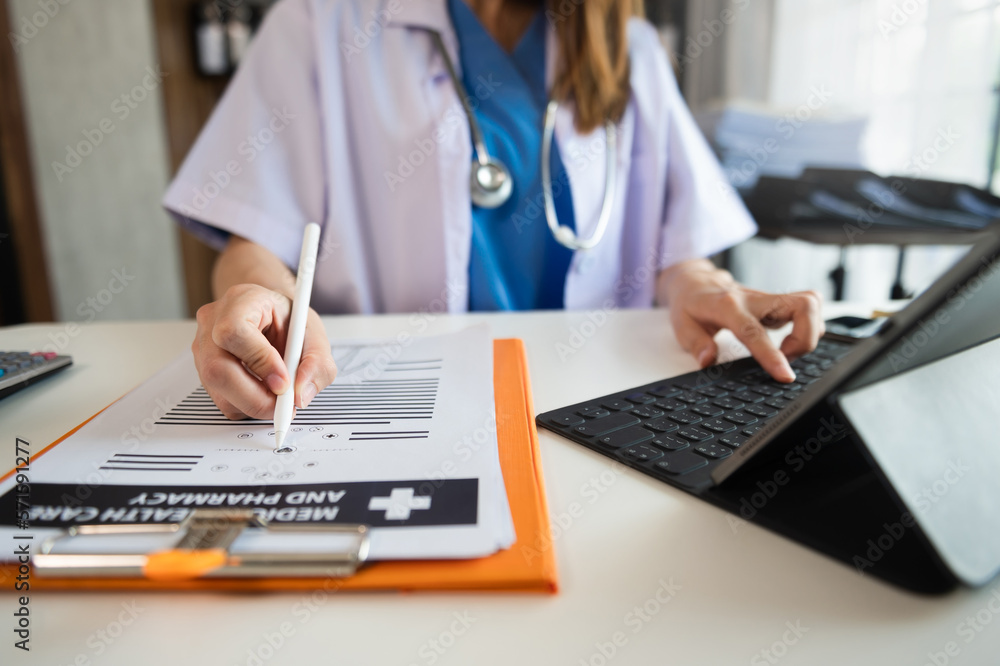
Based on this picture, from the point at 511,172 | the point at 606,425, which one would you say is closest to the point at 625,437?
the point at 606,425

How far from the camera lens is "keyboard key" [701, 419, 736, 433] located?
0.37 meters

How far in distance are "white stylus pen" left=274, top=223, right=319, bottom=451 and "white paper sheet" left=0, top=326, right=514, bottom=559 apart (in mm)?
12

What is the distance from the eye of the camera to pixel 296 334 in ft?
1.28

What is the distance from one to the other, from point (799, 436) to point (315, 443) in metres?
0.25

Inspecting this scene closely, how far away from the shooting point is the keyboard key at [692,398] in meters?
0.41

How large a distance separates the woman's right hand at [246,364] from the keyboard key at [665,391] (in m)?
0.22

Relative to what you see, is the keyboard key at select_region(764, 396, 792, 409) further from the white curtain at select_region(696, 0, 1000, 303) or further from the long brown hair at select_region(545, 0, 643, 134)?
the white curtain at select_region(696, 0, 1000, 303)

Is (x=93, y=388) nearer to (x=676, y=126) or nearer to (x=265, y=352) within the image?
(x=265, y=352)

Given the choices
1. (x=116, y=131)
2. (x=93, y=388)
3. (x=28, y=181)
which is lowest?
(x=93, y=388)

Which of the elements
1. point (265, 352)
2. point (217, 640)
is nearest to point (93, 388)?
point (265, 352)

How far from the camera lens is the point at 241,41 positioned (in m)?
2.14

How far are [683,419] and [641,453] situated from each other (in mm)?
55

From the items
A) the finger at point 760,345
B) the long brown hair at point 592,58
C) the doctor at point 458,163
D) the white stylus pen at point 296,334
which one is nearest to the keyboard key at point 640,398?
the finger at point 760,345

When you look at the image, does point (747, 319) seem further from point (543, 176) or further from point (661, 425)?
point (543, 176)
